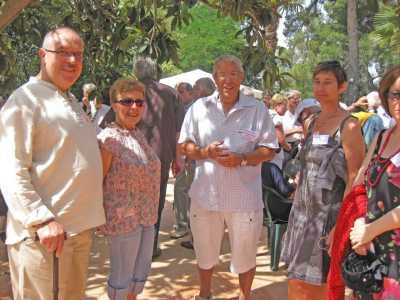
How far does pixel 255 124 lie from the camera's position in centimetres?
360

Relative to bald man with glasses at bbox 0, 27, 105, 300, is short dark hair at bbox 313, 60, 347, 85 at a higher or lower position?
higher

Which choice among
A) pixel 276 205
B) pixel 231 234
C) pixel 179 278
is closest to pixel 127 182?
pixel 231 234

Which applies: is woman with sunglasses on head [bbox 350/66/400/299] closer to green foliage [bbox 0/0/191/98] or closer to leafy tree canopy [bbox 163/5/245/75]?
green foliage [bbox 0/0/191/98]

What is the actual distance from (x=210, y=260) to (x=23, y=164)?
190cm

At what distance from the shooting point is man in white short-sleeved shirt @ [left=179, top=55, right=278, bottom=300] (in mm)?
3535

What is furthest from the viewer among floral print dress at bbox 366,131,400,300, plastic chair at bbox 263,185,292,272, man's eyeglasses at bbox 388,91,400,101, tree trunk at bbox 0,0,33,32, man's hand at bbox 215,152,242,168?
plastic chair at bbox 263,185,292,272

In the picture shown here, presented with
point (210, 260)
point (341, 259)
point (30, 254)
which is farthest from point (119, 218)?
point (341, 259)

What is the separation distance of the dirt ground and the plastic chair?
201 mm

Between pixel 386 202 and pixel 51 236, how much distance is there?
1.55 meters

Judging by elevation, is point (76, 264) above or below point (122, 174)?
below

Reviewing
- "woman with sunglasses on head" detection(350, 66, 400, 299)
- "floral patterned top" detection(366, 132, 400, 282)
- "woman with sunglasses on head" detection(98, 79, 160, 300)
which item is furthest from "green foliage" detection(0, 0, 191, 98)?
"floral patterned top" detection(366, 132, 400, 282)

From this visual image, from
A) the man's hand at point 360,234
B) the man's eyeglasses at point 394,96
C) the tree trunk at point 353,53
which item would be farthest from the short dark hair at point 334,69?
the tree trunk at point 353,53

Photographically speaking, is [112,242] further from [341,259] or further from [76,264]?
[341,259]

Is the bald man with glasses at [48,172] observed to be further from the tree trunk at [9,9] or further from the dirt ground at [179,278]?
the dirt ground at [179,278]
